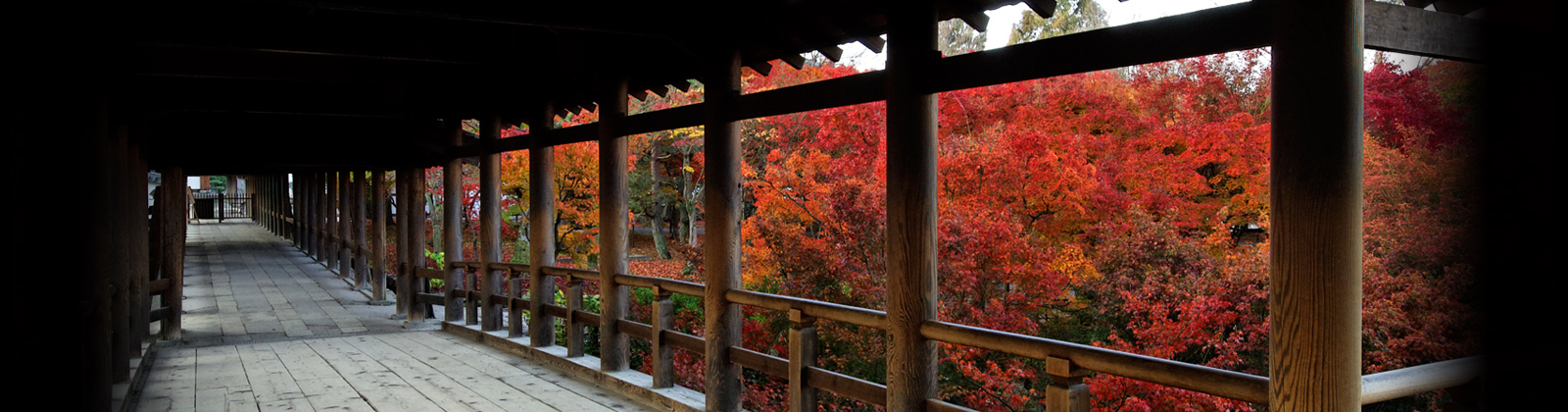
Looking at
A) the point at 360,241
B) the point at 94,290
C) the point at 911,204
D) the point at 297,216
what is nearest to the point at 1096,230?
the point at 911,204

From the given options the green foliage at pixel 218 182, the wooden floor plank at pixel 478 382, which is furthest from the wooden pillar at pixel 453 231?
the green foliage at pixel 218 182

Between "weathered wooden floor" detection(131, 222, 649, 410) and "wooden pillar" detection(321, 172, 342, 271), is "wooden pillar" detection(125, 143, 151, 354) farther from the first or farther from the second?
"wooden pillar" detection(321, 172, 342, 271)

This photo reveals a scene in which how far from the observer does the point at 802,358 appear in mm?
4023

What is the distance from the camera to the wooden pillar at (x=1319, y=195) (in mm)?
2082

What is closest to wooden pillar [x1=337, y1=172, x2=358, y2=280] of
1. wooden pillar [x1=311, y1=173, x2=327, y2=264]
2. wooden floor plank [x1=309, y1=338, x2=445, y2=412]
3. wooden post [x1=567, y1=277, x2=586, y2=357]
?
wooden pillar [x1=311, y1=173, x2=327, y2=264]

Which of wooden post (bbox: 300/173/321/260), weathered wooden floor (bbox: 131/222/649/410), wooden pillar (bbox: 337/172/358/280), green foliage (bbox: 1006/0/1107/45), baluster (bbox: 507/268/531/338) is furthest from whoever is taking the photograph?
green foliage (bbox: 1006/0/1107/45)

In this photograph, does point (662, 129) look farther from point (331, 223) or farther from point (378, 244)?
point (331, 223)

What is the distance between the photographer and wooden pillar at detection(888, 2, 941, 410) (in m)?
3.33

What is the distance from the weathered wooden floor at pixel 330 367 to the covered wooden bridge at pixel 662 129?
0.29 metres

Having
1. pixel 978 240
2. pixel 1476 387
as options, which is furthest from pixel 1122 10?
pixel 1476 387

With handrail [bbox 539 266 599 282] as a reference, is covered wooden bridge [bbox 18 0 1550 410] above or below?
above

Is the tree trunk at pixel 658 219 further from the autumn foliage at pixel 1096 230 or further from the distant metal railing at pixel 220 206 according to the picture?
the distant metal railing at pixel 220 206

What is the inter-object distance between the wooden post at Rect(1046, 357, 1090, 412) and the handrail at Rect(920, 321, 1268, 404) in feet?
0.08

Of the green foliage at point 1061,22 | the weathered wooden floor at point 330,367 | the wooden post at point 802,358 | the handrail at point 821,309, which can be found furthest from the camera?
the green foliage at point 1061,22
